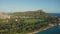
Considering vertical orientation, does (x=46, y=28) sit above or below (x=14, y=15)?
below

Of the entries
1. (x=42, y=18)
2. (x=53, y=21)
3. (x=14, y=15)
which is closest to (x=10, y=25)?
(x=14, y=15)

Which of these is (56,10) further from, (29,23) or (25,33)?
(25,33)

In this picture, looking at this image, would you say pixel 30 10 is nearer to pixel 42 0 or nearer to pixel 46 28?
pixel 42 0

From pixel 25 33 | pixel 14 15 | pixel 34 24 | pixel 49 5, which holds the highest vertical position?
pixel 49 5

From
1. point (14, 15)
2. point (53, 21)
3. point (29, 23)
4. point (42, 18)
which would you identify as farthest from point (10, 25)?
point (53, 21)

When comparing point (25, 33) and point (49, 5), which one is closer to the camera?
point (25, 33)

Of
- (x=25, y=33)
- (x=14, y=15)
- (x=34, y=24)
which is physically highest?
(x=14, y=15)
